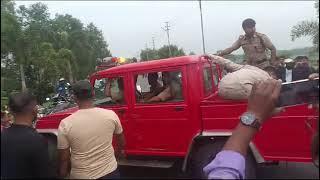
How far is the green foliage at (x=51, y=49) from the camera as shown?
1834 centimetres

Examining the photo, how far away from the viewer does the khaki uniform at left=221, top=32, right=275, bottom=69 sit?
6.27 metres

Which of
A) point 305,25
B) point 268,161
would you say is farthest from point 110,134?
point 305,25

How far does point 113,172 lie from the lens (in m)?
3.52

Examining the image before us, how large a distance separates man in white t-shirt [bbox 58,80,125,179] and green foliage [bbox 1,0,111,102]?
863 cm

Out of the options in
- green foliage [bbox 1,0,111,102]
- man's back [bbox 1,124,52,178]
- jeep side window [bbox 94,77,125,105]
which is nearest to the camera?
man's back [bbox 1,124,52,178]

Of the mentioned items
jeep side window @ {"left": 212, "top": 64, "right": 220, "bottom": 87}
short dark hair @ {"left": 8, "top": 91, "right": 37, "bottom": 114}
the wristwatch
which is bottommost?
jeep side window @ {"left": 212, "top": 64, "right": 220, "bottom": 87}

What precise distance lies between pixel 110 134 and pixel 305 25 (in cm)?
671

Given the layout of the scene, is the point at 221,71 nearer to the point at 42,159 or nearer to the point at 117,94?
the point at 117,94

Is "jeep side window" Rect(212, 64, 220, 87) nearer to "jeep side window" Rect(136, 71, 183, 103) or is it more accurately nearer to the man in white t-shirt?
"jeep side window" Rect(136, 71, 183, 103)

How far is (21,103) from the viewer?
2951 millimetres

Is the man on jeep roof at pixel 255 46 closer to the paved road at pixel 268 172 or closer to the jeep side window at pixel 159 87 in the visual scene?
the jeep side window at pixel 159 87

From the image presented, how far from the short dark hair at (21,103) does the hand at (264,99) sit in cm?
206

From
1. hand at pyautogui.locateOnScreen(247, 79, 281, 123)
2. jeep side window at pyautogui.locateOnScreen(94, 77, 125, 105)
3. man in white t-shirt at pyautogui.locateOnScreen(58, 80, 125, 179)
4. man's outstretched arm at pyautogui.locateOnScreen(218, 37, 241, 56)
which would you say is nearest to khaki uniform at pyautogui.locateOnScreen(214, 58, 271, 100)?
man's outstretched arm at pyautogui.locateOnScreen(218, 37, 241, 56)

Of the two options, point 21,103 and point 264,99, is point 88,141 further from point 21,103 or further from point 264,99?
point 264,99
